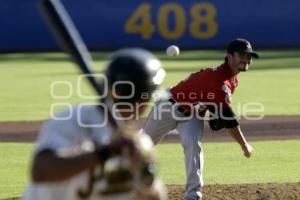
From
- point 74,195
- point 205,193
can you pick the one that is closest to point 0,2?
point 205,193

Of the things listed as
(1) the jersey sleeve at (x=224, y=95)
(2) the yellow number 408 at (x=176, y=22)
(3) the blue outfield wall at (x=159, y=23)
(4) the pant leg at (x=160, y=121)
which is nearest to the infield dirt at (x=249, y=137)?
(4) the pant leg at (x=160, y=121)

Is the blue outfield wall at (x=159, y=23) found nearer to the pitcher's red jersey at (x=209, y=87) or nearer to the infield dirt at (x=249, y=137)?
the infield dirt at (x=249, y=137)

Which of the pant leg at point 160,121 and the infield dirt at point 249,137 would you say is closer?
the pant leg at point 160,121

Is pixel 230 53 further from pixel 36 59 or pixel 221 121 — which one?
pixel 36 59

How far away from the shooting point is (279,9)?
36.2m

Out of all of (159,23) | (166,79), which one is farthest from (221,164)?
(159,23)

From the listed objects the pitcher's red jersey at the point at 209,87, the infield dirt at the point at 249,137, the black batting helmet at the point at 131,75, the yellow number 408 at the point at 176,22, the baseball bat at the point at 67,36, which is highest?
the baseball bat at the point at 67,36

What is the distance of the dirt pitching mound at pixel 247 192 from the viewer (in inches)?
391

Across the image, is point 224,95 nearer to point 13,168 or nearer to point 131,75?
point 13,168

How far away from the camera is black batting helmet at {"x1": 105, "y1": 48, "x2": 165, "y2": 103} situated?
3.84 meters

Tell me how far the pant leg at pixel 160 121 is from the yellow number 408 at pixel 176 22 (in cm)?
2714

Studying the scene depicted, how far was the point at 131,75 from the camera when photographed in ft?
12.6

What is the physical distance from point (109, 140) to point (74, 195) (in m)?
0.38

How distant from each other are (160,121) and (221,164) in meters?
2.84
